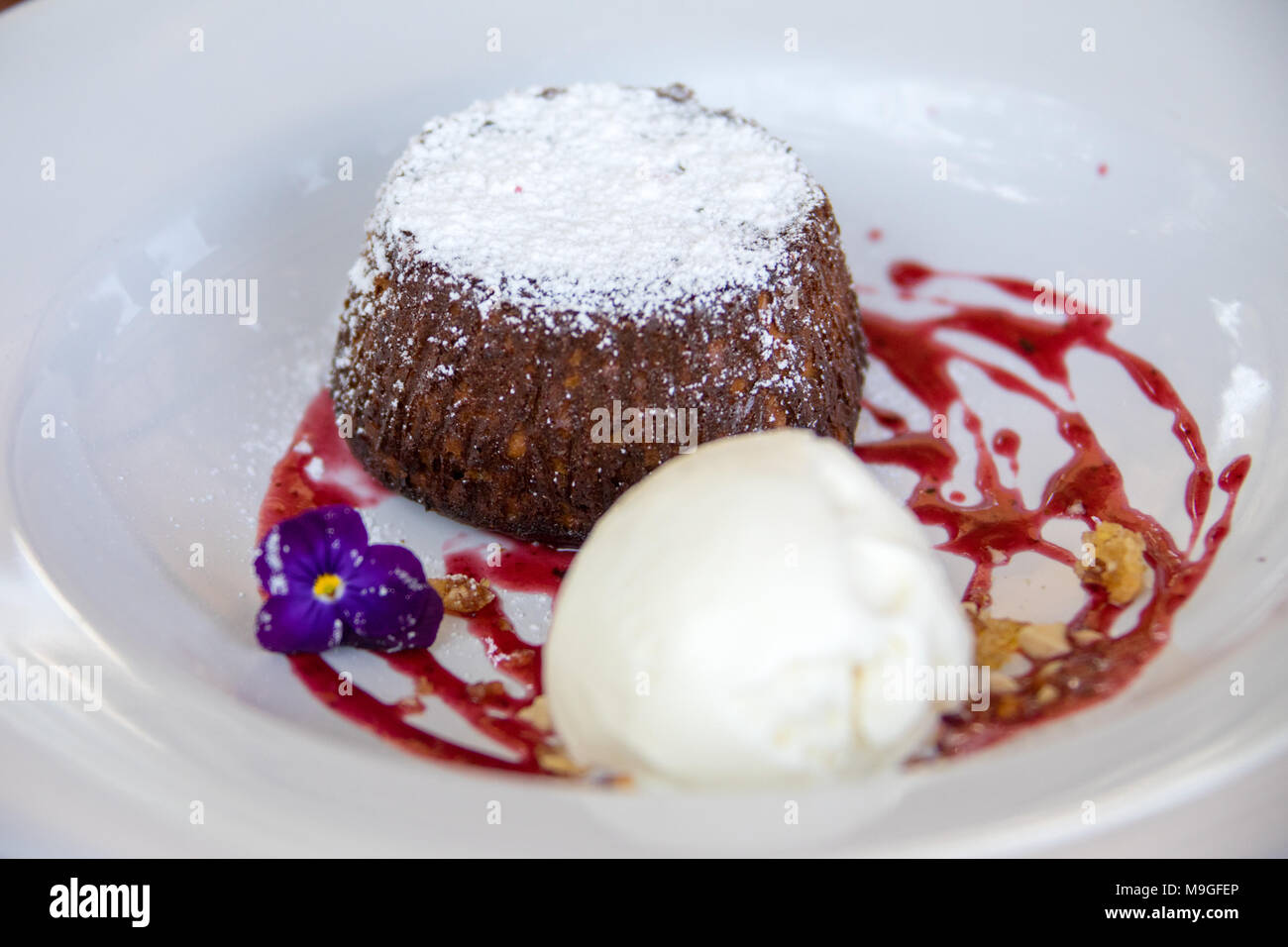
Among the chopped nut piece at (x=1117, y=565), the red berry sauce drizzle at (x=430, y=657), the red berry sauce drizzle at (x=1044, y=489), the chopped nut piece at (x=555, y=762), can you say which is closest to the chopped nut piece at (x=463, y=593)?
the red berry sauce drizzle at (x=430, y=657)

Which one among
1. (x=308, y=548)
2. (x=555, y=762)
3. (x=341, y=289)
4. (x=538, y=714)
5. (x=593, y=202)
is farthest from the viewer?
(x=341, y=289)

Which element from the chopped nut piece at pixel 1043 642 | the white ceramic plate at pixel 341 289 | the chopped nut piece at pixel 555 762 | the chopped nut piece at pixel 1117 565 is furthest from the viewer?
the chopped nut piece at pixel 1117 565

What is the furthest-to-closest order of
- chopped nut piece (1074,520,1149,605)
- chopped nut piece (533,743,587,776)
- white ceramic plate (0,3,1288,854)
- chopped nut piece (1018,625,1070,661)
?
chopped nut piece (1074,520,1149,605) → chopped nut piece (1018,625,1070,661) → chopped nut piece (533,743,587,776) → white ceramic plate (0,3,1288,854)

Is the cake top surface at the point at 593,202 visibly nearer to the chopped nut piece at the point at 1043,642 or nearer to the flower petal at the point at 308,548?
the flower petal at the point at 308,548

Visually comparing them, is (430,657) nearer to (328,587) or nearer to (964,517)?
(328,587)

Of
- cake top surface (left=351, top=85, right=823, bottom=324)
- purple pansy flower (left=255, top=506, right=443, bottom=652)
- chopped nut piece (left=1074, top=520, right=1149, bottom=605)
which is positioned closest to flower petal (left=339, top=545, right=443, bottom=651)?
purple pansy flower (left=255, top=506, right=443, bottom=652)

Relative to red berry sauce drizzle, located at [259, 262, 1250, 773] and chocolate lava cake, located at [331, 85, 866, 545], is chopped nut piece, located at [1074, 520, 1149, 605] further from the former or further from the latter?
chocolate lava cake, located at [331, 85, 866, 545]

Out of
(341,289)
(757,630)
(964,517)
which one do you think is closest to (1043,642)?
(964,517)
